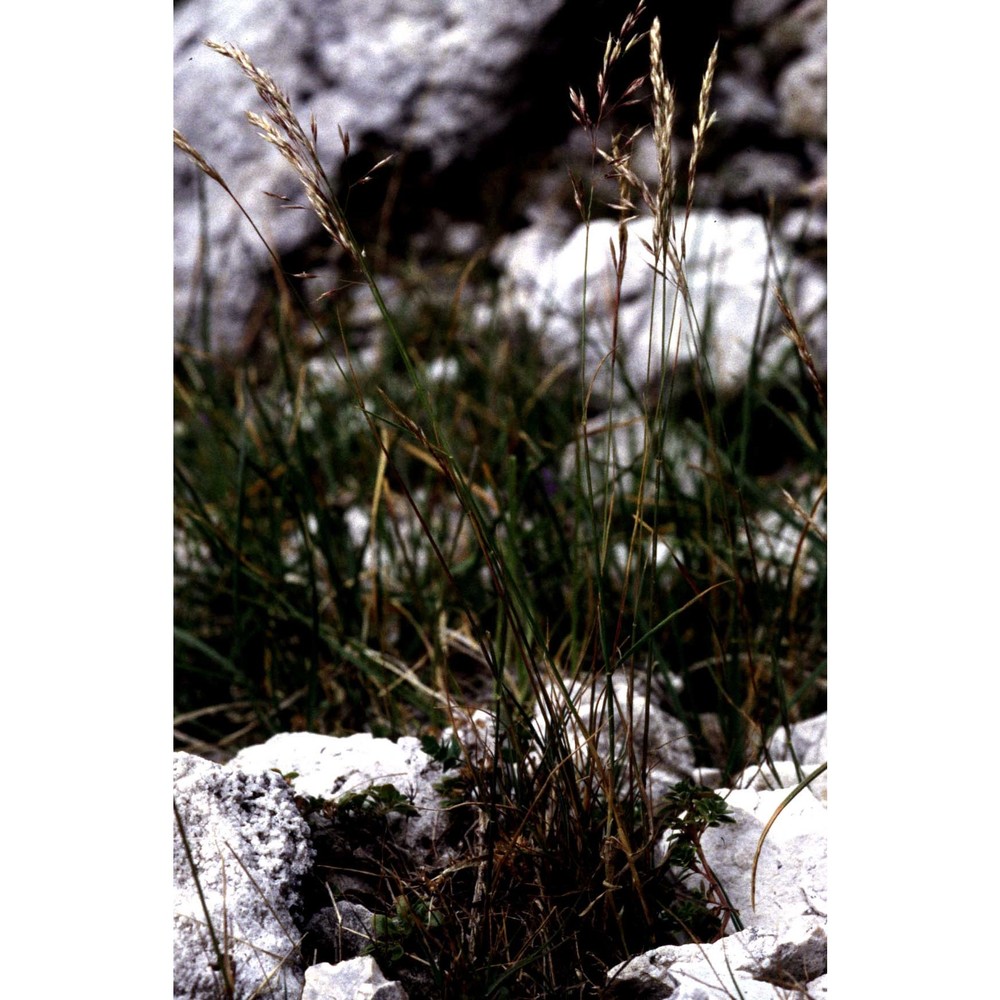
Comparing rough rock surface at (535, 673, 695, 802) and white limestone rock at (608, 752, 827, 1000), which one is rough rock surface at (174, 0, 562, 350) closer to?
rough rock surface at (535, 673, 695, 802)

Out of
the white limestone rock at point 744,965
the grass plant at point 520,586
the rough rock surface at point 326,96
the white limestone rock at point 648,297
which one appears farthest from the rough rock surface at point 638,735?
the rough rock surface at point 326,96

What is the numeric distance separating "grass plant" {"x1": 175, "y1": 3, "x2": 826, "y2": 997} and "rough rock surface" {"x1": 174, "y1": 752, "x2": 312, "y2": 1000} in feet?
0.24

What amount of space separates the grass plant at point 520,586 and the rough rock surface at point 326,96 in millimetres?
209

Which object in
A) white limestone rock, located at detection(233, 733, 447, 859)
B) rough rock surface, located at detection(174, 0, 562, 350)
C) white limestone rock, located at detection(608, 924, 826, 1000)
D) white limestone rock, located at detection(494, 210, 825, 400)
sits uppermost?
rough rock surface, located at detection(174, 0, 562, 350)

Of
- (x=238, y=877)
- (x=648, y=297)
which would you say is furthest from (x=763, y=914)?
(x=648, y=297)

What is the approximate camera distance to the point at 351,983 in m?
0.73

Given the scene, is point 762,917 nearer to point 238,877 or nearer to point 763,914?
point 763,914

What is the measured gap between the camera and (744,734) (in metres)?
1.07

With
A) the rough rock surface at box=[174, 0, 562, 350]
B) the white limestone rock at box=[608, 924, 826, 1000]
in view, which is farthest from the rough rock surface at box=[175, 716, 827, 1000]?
the rough rock surface at box=[174, 0, 562, 350]

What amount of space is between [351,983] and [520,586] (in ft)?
1.73

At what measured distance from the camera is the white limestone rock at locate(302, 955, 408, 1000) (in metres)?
0.72
